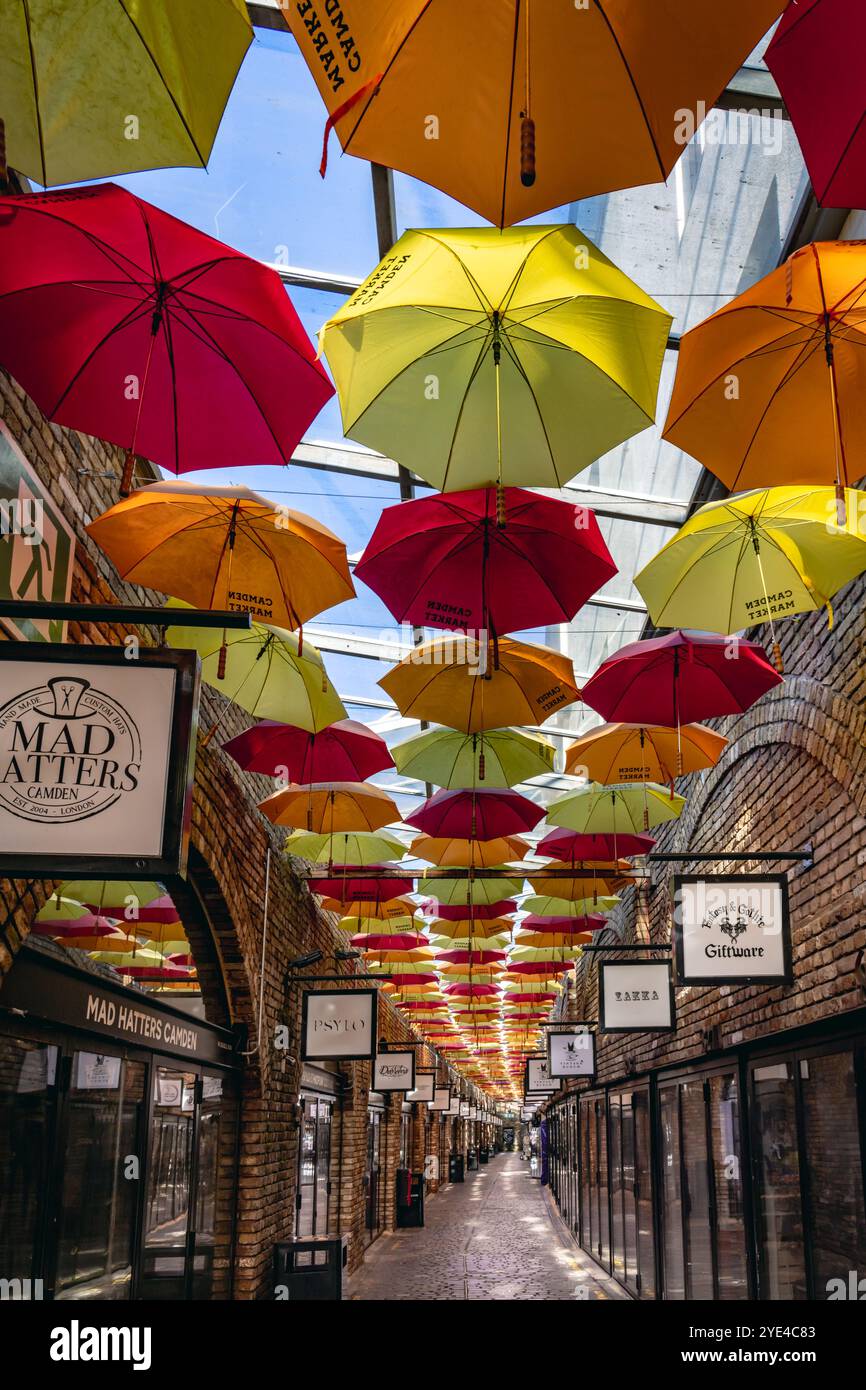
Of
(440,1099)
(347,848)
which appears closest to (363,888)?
(347,848)

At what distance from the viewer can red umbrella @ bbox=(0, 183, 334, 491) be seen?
3.30 m

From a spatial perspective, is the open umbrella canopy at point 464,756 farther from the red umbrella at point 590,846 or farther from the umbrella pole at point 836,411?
the umbrella pole at point 836,411

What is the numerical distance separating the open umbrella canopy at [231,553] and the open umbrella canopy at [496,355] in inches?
38.7

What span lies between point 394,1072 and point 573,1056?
2669 mm

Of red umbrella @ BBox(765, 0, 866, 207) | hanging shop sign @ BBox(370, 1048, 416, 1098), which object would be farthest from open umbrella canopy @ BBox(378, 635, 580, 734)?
hanging shop sign @ BBox(370, 1048, 416, 1098)

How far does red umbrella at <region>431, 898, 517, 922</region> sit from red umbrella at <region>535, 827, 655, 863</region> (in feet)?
8.34

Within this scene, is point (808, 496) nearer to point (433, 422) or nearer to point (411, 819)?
point (433, 422)

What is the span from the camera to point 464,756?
7453 millimetres

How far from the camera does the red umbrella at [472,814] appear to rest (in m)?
7.92

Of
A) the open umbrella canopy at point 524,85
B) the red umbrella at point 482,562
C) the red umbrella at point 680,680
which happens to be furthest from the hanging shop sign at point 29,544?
the red umbrella at point 680,680

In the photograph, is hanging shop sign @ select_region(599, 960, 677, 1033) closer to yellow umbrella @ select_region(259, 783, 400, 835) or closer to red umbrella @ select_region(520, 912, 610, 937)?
yellow umbrella @ select_region(259, 783, 400, 835)

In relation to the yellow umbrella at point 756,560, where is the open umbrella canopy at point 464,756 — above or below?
below

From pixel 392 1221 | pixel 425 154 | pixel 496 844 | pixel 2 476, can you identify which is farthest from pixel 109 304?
pixel 392 1221

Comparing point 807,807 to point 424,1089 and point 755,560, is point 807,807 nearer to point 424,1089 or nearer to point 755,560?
point 755,560
